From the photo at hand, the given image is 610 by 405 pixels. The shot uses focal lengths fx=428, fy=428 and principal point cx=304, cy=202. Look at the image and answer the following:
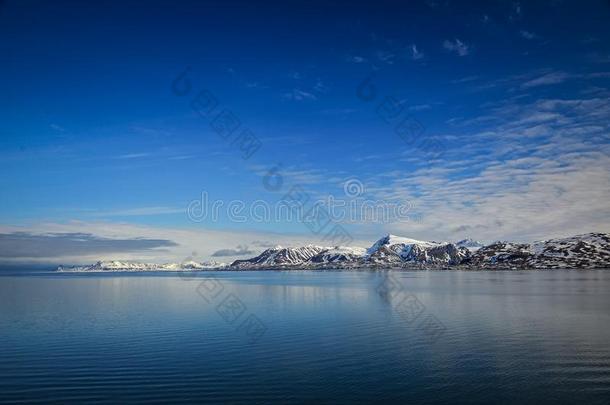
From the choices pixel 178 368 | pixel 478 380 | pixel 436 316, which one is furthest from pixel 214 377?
pixel 436 316

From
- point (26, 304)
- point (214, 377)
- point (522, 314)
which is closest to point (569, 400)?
point (214, 377)

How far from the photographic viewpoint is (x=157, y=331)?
58.8 m

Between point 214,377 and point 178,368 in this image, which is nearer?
point 214,377

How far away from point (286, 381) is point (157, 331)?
30087mm

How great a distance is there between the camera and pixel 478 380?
117ft

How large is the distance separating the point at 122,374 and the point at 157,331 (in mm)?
21416

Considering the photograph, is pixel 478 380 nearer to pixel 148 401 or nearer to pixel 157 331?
pixel 148 401

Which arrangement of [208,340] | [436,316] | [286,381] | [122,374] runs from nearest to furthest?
[286,381]
[122,374]
[208,340]
[436,316]

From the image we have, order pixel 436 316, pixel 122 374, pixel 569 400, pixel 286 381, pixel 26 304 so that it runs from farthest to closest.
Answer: pixel 26 304 < pixel 436 316 < pixel 122 374 < pixel 286 381 < pixel 569 400

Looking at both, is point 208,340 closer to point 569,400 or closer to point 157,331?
point 157,331

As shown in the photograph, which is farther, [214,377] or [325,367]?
[325,367]

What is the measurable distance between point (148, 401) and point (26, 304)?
82.9m

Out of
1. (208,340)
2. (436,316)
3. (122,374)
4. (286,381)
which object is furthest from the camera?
(436,316)

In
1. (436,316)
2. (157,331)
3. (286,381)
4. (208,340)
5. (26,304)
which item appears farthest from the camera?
(26,304)
